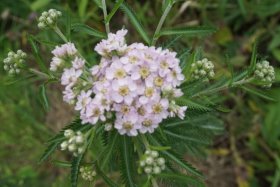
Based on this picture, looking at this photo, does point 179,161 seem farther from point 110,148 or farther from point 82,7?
point 82,7

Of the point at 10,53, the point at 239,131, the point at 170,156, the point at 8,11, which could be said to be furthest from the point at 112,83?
the point at 8,11

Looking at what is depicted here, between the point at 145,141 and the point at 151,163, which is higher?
the point at 145,141

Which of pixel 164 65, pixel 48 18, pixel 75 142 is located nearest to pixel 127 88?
pixel 164 65

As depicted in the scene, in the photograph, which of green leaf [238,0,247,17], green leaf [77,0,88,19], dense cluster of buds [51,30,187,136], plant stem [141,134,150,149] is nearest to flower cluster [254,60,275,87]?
dense cluster of buds [51,30,187,136]

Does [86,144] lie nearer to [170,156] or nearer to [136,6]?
[170,156]

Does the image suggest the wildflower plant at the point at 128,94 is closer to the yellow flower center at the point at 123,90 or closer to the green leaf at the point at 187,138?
the yellow flower center at the point at 123,90

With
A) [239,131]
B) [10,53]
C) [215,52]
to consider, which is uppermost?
[215,52]
